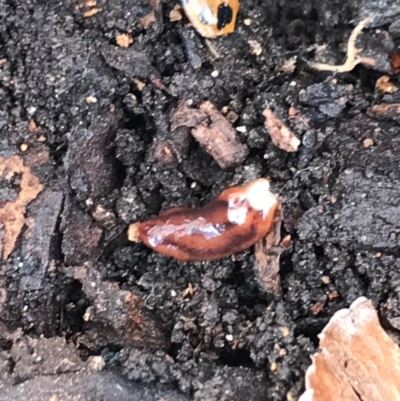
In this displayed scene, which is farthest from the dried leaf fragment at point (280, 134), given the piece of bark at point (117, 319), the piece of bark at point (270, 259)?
the piece of bark at point (117, 319)

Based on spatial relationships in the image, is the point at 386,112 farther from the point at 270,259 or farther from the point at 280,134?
the point at 270,259

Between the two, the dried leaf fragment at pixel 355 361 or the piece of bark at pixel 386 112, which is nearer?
the dried leaf fragment at pixel 355 361

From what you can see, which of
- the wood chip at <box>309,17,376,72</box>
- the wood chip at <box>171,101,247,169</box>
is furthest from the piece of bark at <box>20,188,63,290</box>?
the wood chip at <box>309,17,376,72</box>

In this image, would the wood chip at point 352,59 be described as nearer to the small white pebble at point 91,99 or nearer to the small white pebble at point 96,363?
the small white pebble at point 91,99

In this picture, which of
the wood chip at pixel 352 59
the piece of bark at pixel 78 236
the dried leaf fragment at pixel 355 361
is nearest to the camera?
the dried leaf fragment at pixel 355 361

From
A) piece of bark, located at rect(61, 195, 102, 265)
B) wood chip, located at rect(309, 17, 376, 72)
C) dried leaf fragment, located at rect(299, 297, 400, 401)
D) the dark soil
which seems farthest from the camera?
wood chip, located at rect(309, 17, 376, 72)

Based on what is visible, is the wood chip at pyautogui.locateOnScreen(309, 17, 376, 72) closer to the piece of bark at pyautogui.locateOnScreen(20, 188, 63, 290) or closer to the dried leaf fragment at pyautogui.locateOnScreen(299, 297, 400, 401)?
the dried leaf fragment at pyautogui.locateOnScreen(299, 297, 400, 401)

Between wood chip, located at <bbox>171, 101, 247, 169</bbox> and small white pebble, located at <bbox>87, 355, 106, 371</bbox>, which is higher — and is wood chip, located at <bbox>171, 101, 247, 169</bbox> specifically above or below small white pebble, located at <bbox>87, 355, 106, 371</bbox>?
above
